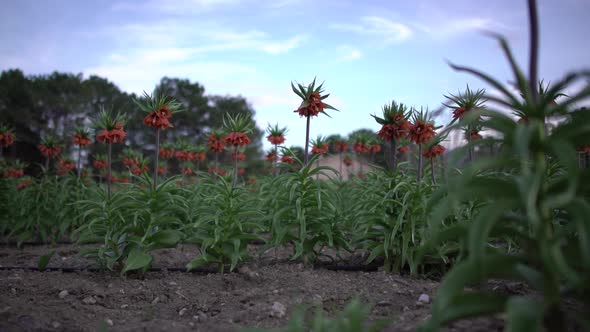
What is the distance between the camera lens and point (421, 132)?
4168 millimetres

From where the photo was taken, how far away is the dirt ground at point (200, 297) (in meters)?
2.94

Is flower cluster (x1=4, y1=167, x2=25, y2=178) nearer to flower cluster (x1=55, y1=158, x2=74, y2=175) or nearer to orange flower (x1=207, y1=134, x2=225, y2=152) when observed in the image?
flower cluster (x1=55, y1=158, x2=74, y2=175)

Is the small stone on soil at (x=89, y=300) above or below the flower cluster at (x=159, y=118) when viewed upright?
below

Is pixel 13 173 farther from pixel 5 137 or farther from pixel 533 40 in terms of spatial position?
pixel 533 40

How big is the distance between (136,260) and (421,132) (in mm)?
2916

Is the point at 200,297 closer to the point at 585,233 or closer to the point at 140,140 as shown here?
the point at 585,233

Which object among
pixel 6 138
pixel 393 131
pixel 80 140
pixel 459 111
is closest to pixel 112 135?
pixel 80 140

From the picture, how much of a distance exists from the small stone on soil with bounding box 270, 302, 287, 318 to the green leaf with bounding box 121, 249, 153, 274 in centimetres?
151

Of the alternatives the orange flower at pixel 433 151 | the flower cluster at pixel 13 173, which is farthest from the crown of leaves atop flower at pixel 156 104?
the flower cluster at pixel 13 173

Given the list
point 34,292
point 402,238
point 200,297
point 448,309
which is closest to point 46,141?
point 34,292

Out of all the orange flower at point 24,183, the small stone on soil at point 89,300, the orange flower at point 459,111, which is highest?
the orange flower at point 459,111

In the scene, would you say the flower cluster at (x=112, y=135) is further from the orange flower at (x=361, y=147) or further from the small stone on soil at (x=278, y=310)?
the orange flower at (x=361, y=147)

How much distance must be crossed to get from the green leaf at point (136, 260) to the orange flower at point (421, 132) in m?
2.76

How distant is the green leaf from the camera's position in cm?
403
